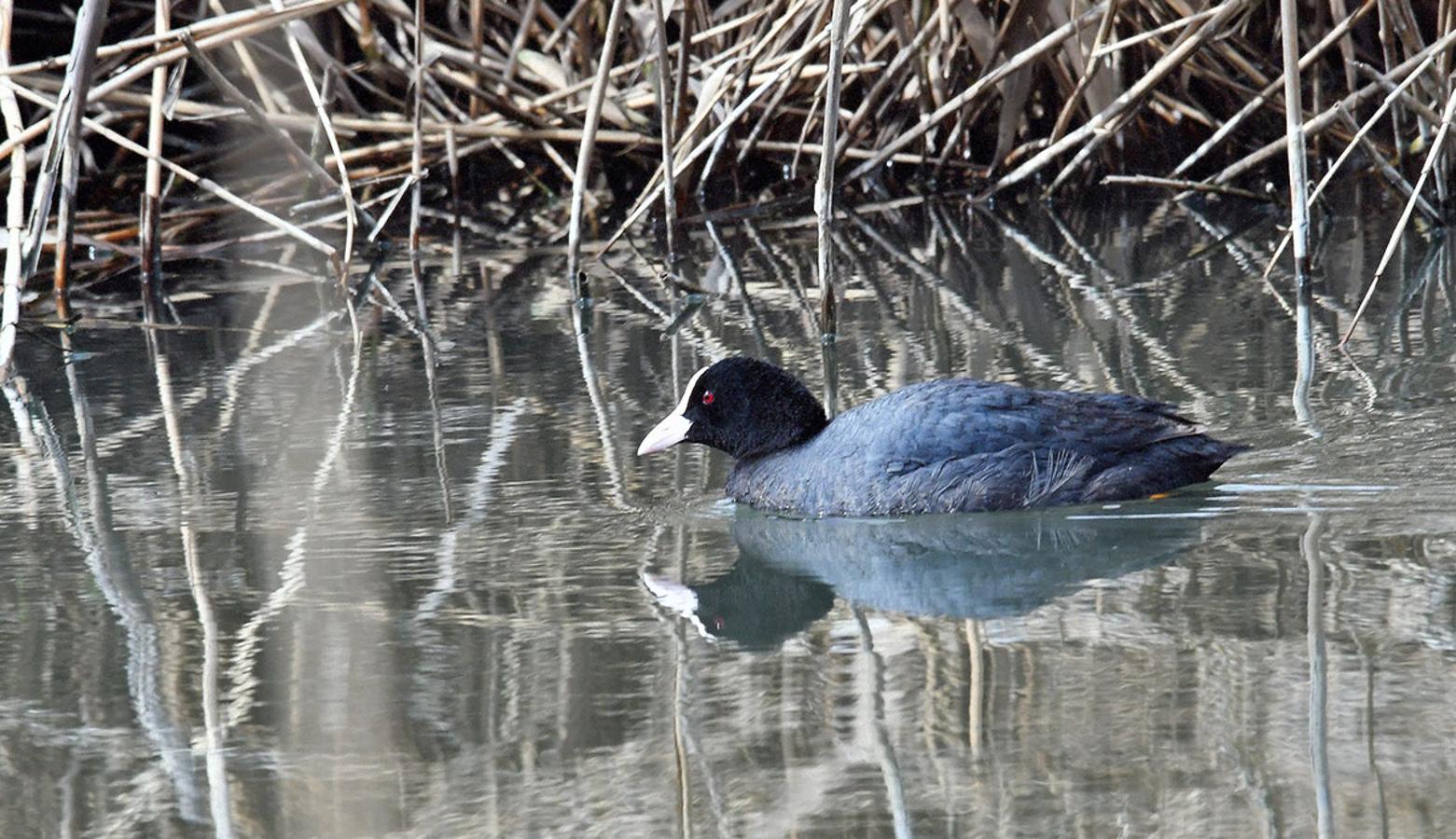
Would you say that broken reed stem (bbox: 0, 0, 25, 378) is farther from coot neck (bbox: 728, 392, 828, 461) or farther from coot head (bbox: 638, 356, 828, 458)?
coot neck (bbox: 728, 392, 828, 461)

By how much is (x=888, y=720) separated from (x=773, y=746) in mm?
184

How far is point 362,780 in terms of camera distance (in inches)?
113

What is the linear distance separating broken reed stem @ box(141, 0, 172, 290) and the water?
0.69 metres

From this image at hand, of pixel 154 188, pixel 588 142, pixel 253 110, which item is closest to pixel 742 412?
pixel 588 142

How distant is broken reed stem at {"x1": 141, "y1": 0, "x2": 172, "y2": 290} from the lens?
655 centimetres

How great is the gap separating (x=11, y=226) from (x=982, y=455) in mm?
2949

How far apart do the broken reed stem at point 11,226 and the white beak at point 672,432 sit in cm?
178

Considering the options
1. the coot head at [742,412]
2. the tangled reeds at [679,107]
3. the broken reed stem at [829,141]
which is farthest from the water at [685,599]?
the tangled reeds at [679,107]

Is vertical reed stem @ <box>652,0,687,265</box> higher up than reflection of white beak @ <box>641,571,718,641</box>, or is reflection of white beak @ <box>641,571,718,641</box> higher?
vertical reed stem @ <box>652,0,687,265</box>

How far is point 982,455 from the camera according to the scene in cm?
435

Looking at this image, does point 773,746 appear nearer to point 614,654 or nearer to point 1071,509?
point 614,654

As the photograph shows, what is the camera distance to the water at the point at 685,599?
108 inches

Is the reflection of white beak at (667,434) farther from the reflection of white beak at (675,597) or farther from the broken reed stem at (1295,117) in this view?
the broken reed stem at (1295,117)

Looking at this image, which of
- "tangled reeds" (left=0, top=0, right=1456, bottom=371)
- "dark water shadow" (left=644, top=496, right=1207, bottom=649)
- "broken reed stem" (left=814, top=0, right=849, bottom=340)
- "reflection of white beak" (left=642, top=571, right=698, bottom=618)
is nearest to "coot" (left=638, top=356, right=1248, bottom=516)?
"dark water shadow" (left=644, top=496, right=1207, bottom=649)
